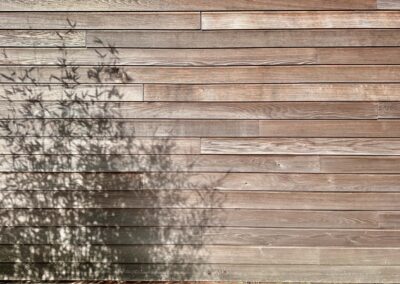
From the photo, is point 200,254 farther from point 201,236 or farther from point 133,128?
point 133,128

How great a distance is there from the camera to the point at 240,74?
10.6 ft

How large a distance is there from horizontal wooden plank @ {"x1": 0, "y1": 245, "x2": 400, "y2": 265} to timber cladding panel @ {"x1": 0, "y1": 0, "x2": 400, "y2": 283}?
12 mm

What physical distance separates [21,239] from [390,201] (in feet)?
10.6

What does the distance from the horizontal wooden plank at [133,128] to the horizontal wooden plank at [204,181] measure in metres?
0.35

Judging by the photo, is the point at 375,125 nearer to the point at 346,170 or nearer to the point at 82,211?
the point at 346,170

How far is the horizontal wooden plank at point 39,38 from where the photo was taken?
10.6ft

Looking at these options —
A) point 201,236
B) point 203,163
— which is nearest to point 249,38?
point 203,163

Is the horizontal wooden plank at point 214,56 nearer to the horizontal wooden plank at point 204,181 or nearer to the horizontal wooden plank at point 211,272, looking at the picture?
the horizontal wooden plank at point 204,181

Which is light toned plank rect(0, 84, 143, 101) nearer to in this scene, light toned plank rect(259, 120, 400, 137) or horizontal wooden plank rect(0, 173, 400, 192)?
horizontal wooden plank rect(0, 173, 400, 192)

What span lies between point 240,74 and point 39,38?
5.66 feet

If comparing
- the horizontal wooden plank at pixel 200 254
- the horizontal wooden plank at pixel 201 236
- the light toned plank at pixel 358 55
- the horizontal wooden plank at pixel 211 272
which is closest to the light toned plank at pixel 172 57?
the light toned plank at pixel 358 55

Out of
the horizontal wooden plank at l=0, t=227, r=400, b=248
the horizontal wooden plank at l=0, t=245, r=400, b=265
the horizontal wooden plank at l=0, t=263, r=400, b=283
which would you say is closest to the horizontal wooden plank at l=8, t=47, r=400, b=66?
the horizontal wooden plank at l=0, t=227, r=400, b=248

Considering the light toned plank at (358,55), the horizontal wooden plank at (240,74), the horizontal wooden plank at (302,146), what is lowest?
the horizontal wooden plank at (302,146)

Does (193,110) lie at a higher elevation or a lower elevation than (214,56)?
lower
